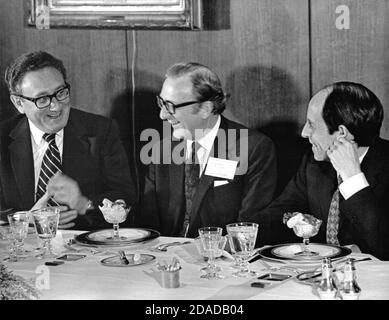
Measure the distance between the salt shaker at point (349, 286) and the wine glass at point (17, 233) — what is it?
56.6 inches

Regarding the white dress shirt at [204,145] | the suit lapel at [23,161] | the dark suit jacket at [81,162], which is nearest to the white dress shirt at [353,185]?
the white dress shirt at [204,145]

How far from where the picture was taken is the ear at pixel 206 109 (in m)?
3.54

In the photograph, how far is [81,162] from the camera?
3.86 metres

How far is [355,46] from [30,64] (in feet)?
6.01

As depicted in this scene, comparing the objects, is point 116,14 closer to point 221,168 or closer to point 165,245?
point 221,168

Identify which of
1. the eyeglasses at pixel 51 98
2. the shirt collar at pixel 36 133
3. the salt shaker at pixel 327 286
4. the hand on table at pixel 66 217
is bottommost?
the hand on table at pixel 66 217

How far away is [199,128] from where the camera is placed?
3.59m

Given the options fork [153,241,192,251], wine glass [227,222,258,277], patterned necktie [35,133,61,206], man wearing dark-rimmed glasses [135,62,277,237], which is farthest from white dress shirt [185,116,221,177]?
wine glass [227,222,258,277]

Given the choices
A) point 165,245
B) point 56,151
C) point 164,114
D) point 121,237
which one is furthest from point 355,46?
point 56,151

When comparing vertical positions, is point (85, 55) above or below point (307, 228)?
above

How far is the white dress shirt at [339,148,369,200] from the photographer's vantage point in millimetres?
3022

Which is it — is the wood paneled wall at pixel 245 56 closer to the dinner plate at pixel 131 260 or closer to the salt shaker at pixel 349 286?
the dinner plate at pixel 131 260
